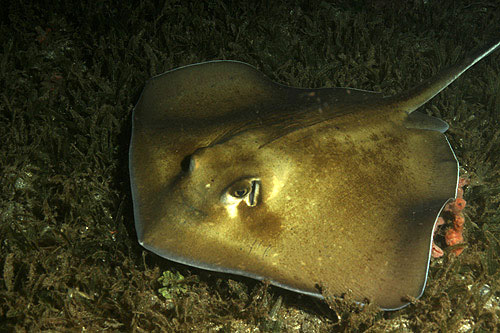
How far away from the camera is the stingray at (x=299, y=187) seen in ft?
7.18

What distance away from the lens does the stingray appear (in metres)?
2.19

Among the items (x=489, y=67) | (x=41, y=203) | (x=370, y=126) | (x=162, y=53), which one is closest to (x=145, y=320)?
(x=41, y=203)

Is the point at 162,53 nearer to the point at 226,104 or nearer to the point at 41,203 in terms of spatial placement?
the point at 226,104

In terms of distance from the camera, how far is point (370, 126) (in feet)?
9.73

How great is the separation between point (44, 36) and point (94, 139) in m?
2.22

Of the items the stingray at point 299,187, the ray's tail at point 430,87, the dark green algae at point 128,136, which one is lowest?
the dark green algae at point 128,136

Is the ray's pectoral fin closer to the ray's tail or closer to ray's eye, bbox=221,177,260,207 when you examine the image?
the ray's tail

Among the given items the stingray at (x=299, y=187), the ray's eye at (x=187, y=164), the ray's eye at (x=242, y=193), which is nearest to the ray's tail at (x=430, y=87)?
the stingray at (x=299, y=187)

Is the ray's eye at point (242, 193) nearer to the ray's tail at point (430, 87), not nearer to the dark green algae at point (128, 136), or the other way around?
the dark green algae at point (128, 136)

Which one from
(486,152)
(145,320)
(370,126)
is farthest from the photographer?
(486,152)

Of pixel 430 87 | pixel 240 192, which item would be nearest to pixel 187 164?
pixel 240 192

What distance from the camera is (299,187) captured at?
2484mm

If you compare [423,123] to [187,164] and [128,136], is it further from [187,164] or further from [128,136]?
[128,136]

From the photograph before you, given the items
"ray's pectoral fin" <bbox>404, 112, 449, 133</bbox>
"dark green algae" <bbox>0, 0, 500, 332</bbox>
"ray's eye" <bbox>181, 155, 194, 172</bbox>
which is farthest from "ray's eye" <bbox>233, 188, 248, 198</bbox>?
"ray's pectoral fin" <bbox>404, 112, 449, 133</bbox>
